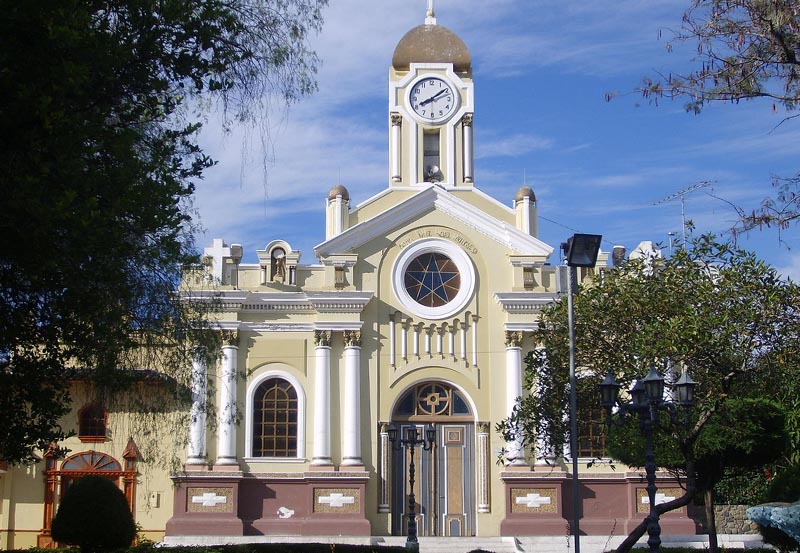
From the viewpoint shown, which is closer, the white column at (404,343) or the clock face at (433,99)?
the white column at (404,343)

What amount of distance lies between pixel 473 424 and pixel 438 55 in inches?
466

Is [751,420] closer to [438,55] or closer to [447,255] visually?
[447,255]

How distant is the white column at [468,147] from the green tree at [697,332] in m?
12.0

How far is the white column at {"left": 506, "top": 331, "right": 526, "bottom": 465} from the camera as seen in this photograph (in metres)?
31.9

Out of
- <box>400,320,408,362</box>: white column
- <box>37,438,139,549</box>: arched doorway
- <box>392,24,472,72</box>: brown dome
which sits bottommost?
<box>37,438,139,549</box>: arched doorway

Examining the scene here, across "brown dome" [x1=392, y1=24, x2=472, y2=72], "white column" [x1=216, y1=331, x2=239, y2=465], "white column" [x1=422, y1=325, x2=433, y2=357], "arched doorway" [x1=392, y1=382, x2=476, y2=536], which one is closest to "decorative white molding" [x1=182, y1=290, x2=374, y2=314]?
"white column" [x1=216, y1=331, x2=239, y2=465]

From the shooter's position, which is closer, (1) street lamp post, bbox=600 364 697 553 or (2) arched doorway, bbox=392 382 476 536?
(1) street lamp post, bbox=600 364 697 553

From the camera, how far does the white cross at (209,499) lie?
31594mm

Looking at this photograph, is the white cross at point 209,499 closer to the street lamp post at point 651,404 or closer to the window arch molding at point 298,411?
the window arch molding at point 298,411

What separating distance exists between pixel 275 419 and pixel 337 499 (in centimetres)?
307

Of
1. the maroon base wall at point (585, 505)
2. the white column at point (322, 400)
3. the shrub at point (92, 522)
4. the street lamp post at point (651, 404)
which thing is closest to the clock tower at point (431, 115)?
the white column at point (322, 400)

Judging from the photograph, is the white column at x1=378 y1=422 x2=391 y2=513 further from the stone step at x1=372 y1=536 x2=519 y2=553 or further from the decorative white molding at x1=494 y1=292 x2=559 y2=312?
the decorative white molding at x1=494 y1=292 x2=559 y2=312

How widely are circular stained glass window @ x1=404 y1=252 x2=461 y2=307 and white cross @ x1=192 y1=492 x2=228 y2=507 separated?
7974mm

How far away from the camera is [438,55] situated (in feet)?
119
